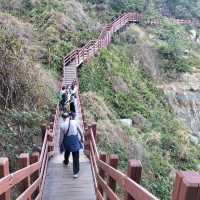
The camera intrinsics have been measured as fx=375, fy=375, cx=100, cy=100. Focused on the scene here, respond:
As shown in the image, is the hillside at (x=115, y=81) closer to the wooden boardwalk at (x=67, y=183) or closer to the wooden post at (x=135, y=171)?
the wooden boardwalk at (x=67, y=183)

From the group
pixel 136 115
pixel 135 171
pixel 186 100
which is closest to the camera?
pixel 135 171

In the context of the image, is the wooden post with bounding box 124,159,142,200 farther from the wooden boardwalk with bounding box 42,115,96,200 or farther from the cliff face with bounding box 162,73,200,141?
the cliff face with bounding box 162,73,200,141

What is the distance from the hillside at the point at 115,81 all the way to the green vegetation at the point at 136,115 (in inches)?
2.0

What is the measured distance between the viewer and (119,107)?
20797 millimetres

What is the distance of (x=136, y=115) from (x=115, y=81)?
3969 mm

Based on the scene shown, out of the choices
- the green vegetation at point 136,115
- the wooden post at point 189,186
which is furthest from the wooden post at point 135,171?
the green vegetation at point 136,115

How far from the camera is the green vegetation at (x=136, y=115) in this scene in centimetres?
1368

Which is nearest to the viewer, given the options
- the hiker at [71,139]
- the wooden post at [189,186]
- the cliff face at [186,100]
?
the wooden post at [189,186]

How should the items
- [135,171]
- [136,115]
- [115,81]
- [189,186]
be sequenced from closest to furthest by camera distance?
1. [189,186]
2. [135,171]
3. [136,115]
4. [115,81]

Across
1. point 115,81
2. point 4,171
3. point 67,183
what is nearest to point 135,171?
point 4,171

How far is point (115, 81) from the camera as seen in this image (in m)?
23.3

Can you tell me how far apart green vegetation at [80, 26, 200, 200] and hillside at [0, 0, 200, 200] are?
5cm

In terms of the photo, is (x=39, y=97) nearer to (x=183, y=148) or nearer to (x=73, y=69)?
(x=183, y=148)

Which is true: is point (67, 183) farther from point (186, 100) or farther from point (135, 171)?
point (186, 100)
